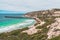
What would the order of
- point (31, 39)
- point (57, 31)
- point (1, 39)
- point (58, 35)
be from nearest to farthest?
point (58, 35)
point (57, 31)
point (31, 39)
point (1, 39)

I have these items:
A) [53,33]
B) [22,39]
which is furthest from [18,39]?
[53,33]

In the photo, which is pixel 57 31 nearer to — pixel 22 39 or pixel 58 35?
pixel 58 35

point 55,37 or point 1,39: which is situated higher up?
point 55,37

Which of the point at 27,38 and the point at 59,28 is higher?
the point at 59,28

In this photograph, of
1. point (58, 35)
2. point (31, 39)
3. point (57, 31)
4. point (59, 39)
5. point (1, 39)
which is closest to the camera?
point (59, 39)

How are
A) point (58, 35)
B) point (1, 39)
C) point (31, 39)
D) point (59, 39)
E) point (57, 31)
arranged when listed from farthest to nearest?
point (1, 39) < point (31, 39) < point (57, 31) < point (58, 35) < point (59, 39)

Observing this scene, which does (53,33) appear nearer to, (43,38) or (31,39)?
(43,38)

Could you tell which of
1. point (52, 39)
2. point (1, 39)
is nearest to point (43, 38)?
point (52, 39)

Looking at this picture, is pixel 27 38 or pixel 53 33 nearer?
pixel 53 33

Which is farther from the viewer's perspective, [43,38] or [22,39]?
[22,39]
